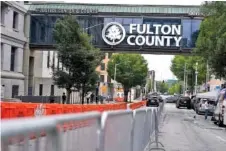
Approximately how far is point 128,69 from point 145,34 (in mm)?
46307

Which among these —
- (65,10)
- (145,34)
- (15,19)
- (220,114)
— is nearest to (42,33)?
(65,10)

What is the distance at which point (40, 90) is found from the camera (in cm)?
5991

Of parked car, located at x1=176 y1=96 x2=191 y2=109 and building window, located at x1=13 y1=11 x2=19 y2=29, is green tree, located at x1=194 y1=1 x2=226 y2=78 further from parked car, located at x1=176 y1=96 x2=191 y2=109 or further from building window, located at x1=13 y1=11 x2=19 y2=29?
parked car, located at x1=176 y1=96 x2=191 y2=109

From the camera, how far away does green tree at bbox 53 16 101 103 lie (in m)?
37.6

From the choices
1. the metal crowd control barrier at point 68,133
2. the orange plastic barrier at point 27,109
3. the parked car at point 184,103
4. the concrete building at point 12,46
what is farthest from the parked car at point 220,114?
the parked car at point 184,103

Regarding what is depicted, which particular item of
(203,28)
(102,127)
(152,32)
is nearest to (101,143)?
(102,127)

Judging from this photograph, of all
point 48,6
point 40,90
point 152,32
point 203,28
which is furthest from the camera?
point 40,90

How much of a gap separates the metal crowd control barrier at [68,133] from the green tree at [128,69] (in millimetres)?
89197

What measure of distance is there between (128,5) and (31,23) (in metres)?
11.5

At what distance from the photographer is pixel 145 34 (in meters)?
52.6

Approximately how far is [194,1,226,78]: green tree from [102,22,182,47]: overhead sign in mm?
15283

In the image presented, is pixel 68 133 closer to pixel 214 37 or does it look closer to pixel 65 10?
pixel 214 37

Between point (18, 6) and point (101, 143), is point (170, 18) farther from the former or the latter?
point (101, 143)

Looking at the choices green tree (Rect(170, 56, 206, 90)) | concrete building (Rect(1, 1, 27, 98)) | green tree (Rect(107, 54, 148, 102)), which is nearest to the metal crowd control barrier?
concrete building (Rect(1, 1, 27, 98))
